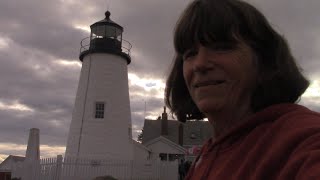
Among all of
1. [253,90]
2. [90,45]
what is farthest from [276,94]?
[90,45]

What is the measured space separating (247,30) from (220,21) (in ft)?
0.35

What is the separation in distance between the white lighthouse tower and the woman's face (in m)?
20.5

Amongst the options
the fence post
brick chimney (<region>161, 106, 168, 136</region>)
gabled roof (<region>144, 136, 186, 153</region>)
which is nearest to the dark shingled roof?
brick chimney (<region>161, 106, 168, 136</region>)

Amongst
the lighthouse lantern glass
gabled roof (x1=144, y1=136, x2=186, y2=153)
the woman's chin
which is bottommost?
the woman's chin

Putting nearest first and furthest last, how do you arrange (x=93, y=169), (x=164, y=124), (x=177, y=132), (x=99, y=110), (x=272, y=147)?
(x=272, y=147)
(x=93, y=169)
(x=99, y=110)
(x=164, y=124)
(x=177, y=132)

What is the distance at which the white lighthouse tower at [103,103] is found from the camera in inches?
866

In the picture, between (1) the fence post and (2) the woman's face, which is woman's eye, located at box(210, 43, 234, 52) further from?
(1) the fence post

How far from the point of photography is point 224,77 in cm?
143

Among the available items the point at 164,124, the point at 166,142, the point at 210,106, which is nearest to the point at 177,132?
the point at 164,124

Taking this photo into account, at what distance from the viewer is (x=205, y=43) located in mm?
1485

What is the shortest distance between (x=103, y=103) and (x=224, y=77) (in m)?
21.7

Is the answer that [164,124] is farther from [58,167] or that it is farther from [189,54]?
[189,54]

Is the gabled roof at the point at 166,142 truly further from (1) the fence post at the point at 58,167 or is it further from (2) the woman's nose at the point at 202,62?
(2) the woman's nose at the point at 202,62

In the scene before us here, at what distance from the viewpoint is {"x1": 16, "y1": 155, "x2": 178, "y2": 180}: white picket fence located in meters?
18.4
